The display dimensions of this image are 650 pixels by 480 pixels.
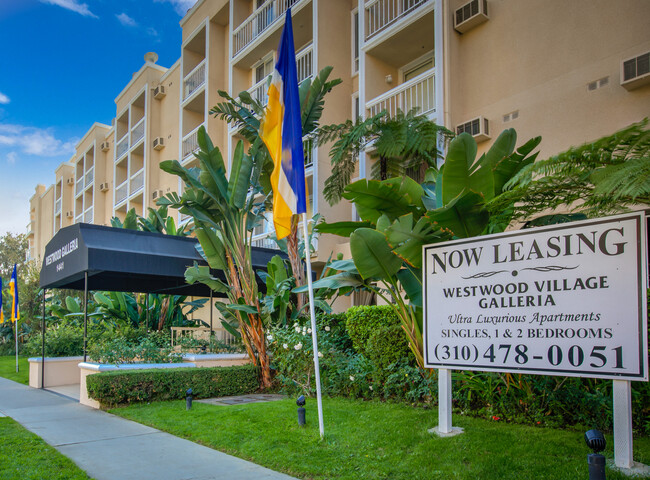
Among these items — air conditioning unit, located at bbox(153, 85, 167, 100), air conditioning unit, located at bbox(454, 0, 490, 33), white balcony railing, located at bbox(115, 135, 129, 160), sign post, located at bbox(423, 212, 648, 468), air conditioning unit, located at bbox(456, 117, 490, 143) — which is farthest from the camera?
white balcony railing, located at bbox(115, 135, 129, 160)

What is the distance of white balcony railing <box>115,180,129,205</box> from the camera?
33.8 metres

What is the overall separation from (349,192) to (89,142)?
40.5 metres

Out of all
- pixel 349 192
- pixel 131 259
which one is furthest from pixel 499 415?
pixel 131 259

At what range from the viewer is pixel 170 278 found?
15023 millimetres

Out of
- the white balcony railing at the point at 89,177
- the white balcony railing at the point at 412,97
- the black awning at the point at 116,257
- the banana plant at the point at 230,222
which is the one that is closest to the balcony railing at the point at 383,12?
the white balcony railing at the point at 412,97

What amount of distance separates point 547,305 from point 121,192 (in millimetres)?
33006

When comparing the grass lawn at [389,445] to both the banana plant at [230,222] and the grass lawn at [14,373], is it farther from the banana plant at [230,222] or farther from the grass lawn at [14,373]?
the grass lawn at [14,373]

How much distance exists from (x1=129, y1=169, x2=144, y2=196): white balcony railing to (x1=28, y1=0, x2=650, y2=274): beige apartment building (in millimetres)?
576

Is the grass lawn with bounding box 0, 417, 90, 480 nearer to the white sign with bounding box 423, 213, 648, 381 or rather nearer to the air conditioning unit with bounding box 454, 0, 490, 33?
the white sign with bounding box 423, 213, 648, 381

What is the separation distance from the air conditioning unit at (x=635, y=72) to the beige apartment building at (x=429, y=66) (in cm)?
2

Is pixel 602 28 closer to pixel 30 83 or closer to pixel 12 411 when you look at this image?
pixel 12 411

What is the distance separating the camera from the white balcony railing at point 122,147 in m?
34.5

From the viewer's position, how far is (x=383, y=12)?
15.8 meters

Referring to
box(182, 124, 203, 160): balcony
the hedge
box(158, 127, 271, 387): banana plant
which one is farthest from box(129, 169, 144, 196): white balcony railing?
the hedge
